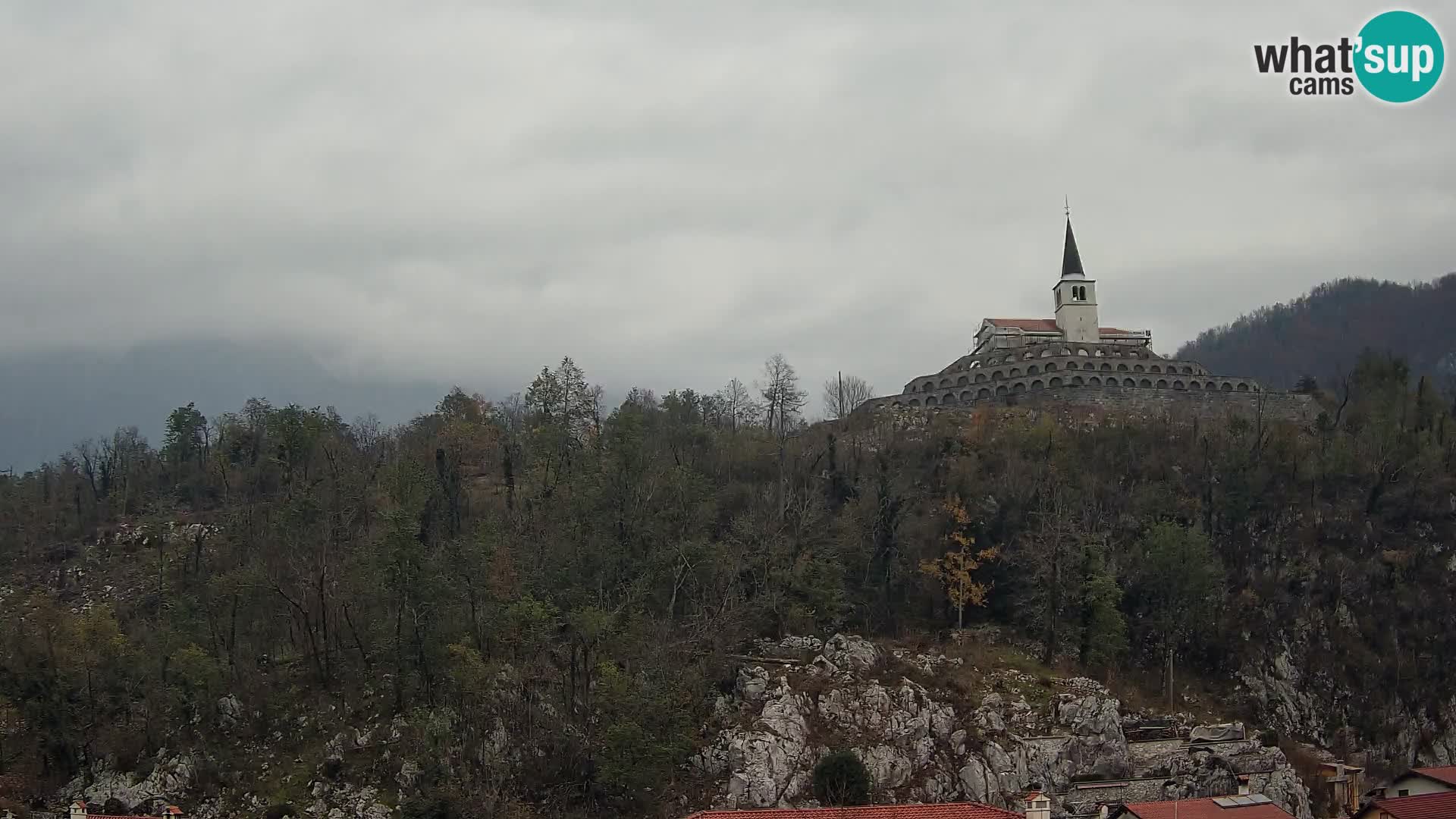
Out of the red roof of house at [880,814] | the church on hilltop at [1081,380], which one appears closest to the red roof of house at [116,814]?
the red roof of house at [880,814]

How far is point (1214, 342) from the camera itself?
516 ft

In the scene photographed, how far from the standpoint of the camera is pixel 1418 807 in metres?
33.0

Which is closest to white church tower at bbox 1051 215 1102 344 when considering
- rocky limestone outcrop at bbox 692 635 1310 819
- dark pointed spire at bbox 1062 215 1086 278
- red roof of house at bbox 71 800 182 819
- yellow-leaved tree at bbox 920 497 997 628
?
dark pointed spire at bbox 1062 215 1086 278

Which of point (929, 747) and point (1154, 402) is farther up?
point (1154, 402)

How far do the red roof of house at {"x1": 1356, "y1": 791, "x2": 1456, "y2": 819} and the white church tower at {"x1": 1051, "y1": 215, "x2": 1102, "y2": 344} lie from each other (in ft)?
174

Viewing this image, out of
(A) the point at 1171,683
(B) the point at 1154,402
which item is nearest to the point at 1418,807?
(A) the point at 1171,683

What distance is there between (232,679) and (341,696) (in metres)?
4.37

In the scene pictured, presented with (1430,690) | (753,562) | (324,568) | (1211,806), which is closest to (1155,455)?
(1430,690)

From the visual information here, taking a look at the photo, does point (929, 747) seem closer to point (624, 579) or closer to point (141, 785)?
point (624, 579)

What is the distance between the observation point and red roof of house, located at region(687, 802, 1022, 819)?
32.2 meters

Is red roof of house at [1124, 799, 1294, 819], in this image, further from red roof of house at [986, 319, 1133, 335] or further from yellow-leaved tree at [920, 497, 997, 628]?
red roof of house at [986, 319, 1133, 335]

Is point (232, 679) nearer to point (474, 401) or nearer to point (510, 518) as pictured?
point (510, 518)

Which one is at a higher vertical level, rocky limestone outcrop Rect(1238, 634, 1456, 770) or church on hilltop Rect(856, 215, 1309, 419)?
church on hilltop Rect(856, 215, 1309, 419)

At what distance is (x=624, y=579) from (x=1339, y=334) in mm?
123925
